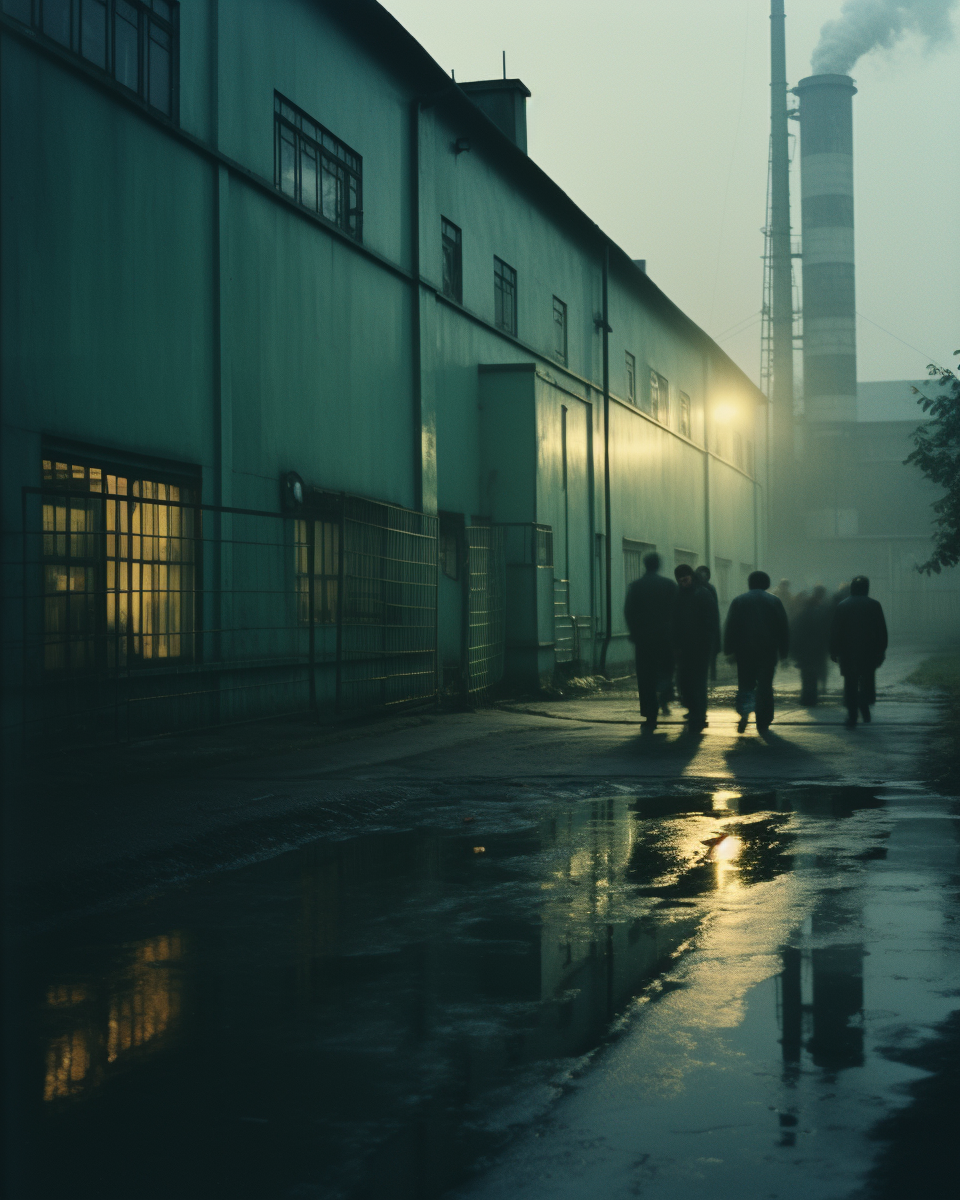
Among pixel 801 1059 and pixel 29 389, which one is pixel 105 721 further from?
pixel 801 1059

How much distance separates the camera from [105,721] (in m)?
10.0

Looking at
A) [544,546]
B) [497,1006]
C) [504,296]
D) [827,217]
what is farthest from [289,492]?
[827,217]

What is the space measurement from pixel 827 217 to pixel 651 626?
123 ft

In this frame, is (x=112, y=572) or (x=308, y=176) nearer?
(x=112, y=572)

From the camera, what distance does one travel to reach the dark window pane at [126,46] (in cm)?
1103

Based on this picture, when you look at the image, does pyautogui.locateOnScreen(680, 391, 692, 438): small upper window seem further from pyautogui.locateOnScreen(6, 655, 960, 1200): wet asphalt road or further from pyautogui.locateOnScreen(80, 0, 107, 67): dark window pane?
pyautogui.locateOnScreen(6, 655, 960, 1200): wet asphalt road

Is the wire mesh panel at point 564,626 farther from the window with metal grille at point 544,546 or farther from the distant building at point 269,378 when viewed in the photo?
the window with metal grille at point 544,546

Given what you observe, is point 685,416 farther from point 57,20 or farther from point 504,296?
point 57,20

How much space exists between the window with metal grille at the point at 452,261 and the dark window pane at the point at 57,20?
28.2ft

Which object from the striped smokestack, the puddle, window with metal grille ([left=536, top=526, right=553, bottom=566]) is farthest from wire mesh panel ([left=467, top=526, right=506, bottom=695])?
the striped smokestack

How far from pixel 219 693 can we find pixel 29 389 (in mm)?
3336

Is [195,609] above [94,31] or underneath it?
underneath

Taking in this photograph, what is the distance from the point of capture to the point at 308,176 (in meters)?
14.6

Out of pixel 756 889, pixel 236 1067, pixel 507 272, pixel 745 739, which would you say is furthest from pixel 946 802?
pixel 507 272
